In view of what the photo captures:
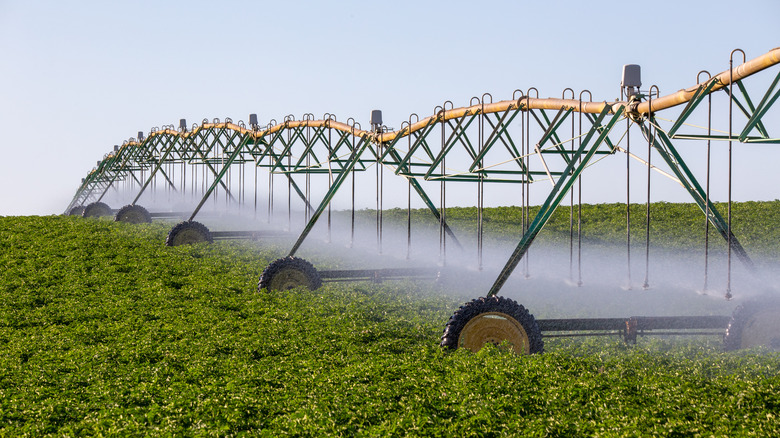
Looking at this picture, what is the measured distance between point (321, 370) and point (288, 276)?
Answer: 730 cm

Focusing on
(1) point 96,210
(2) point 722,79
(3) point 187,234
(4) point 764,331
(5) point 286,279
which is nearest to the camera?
(2) point 722,79

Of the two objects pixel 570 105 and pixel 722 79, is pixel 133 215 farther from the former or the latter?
pixel 722 79

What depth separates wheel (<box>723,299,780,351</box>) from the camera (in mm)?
12156

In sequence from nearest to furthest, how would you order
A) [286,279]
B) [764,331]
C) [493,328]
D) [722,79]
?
Result: [722,79], [493,328], [764,331], [286,279]

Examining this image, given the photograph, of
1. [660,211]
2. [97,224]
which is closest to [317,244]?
[97,224]

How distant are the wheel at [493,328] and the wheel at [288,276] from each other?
743 cm

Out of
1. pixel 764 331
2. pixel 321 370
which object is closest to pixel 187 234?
pixel 321 370

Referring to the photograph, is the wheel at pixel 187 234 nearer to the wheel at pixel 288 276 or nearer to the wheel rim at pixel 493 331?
the wheel at pixel 288 276

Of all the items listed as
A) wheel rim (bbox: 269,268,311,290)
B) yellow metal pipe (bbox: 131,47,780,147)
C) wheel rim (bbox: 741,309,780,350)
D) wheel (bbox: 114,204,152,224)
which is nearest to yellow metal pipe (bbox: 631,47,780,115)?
yellow metal pipe (bbox: 131,47,780,147)

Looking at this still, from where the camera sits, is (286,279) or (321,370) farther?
(286,279)

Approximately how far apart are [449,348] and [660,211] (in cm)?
1877

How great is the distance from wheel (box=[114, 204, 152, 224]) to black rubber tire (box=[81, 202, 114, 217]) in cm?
757

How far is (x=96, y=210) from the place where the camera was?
139ft

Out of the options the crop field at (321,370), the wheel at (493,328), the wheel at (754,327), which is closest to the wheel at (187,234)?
the crop field at (321,370)
